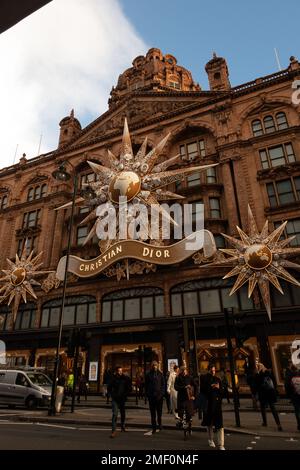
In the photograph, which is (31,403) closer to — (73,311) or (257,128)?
(73,311)

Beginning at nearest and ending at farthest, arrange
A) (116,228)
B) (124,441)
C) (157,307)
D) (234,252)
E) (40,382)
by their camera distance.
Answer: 1. (124,441)
2. (40,382)
3. (234,252)
4. (157,307)
5. (116,228)

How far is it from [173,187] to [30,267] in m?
14.9

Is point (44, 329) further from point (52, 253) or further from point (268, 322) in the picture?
point (268, 322)

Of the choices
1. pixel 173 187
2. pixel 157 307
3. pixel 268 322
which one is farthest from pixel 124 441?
pixel 173 187

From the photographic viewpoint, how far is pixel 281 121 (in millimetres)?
26234

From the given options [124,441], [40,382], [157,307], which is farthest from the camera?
[157,307]

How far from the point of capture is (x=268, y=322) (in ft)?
65.2

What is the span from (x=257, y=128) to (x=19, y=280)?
80.9 feet

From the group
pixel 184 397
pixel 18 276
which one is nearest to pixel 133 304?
pixel 18 276

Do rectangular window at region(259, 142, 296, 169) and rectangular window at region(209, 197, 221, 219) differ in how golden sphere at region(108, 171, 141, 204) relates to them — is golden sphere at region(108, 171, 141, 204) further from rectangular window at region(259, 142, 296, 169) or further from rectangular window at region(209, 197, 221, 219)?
rectangular window at region(259, 142, 296, 169)

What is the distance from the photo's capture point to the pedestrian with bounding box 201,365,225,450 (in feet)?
22.4

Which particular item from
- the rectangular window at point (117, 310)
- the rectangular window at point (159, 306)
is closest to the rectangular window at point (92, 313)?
the rectangular window at point (117, 310)

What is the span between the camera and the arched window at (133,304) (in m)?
23.7

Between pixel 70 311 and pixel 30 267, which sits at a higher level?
pixel 30 267
